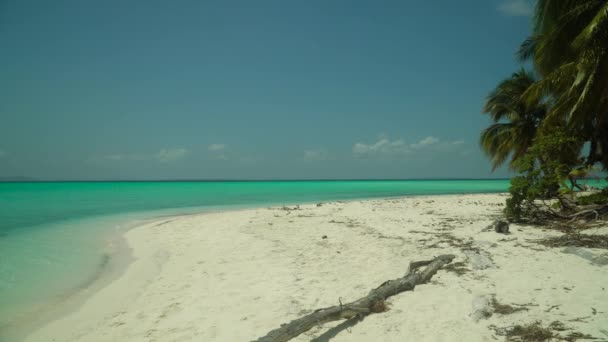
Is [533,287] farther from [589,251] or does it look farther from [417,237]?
[417,237]

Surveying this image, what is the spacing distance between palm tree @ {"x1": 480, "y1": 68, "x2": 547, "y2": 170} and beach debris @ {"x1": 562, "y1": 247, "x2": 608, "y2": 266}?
15.1 meters

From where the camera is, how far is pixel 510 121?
66.3 feet

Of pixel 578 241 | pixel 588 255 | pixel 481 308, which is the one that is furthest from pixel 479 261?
pixel 578 241

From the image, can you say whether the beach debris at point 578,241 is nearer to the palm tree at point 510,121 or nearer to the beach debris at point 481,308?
the beach debris at point 481,308

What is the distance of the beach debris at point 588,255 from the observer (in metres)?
4.93

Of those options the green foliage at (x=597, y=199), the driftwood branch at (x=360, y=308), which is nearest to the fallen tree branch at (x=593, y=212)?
the green foliage at (x=597, y=199)

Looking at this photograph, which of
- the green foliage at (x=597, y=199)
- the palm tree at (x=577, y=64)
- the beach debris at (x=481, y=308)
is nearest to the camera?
the beach debris at (x=481, y=308)

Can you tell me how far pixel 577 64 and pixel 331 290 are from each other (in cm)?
872

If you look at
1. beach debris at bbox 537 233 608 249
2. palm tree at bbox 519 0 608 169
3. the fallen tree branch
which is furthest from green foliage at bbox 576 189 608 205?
beach debris at bbox 537 233 608 249

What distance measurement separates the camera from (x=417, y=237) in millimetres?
8297

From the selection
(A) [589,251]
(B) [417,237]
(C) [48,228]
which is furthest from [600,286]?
(C) [48,228]

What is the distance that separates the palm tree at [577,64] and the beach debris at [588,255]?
13.6ft

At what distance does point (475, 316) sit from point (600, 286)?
2.02 metres

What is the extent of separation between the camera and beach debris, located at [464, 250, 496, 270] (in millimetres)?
5186
